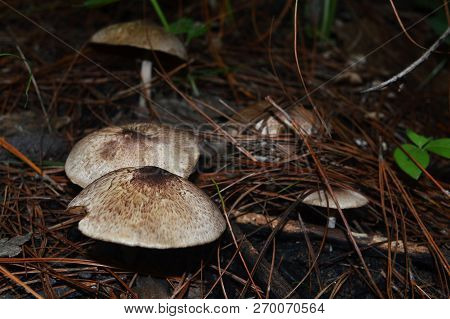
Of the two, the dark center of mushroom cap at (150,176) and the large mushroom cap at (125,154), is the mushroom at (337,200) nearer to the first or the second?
the large mushroom cap at (125,154)

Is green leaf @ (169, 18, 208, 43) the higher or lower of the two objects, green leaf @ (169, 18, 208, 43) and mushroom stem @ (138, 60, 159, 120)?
the higher

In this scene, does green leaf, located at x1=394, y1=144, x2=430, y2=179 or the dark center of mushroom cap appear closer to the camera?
the dark center of mushroom cap

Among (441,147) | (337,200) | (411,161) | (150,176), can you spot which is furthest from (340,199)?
(150,176)

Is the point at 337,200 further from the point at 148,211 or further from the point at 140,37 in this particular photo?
the point at 140,37

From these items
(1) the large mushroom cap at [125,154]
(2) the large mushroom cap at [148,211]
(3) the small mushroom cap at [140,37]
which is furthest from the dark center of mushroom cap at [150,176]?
(3) the small mushroom cap at [140,37]

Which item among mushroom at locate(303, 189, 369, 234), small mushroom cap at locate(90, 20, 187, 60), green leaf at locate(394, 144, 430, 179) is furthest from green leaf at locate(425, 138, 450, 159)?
small mushroom cap at locate(90, 20, 187, 60)

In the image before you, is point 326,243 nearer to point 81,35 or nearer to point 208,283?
point 208,283

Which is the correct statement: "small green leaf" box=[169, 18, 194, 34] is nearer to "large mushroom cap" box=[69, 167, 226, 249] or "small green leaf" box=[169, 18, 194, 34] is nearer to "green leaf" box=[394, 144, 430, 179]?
"large mushroom cap" box=[69, 167, 226, 249]
